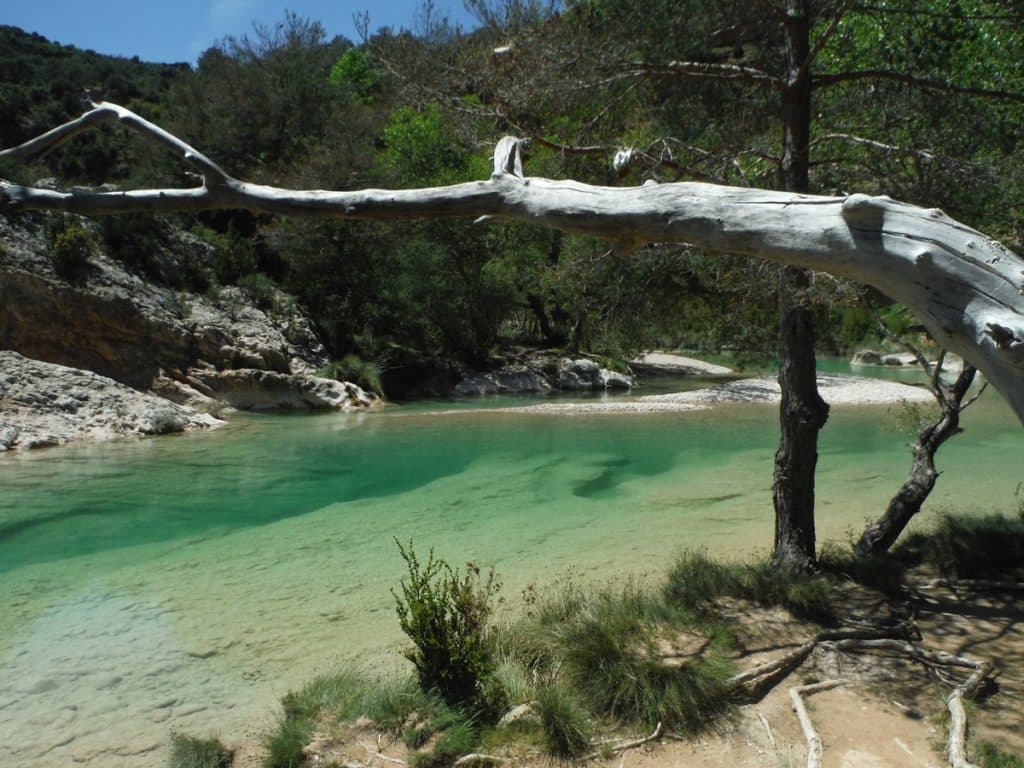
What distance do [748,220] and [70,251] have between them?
67.0ft

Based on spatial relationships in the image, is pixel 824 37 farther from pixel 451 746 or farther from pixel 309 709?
pixel 309 709

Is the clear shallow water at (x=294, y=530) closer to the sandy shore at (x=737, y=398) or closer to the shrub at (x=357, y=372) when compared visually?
the sandy shore at (x=737, y=398)

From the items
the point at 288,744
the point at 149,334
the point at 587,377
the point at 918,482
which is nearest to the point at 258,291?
the point at 149,334

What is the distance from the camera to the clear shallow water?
4855 millimetres

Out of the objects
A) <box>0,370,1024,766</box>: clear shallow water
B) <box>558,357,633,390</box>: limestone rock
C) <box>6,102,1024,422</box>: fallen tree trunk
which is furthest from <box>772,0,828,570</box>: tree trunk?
<box>558,357,633,390</box>: limestone rock

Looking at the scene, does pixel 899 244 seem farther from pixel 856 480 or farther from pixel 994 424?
pixel 994 424

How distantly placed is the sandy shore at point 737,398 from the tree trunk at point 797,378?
47.6 feet

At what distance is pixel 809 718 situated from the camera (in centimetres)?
369

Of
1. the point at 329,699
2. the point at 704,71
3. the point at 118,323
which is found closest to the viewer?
the point at 329,699

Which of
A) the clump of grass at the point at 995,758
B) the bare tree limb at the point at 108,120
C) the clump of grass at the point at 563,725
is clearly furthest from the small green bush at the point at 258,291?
the clump of grass at the point at 995,758

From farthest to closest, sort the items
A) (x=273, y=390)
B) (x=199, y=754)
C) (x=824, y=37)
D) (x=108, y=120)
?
(x=273, y=390), (x=824, y=37), (x=199, y=754), (x=108, y=120)

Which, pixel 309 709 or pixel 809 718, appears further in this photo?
pixel 309 709

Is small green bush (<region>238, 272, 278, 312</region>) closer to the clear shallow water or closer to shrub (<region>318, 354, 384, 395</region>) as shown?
shrub (<region>318, 354, 384, 395</region>)

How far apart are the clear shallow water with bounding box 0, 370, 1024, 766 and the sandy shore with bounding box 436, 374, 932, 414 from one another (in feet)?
10.7
